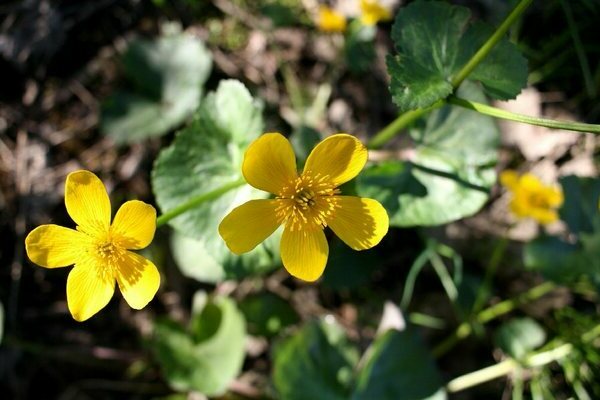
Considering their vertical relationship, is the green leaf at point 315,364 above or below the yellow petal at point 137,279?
below

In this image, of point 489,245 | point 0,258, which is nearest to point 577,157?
point 489,245

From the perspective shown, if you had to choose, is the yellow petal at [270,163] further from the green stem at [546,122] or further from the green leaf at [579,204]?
the green leaf at [579,204]

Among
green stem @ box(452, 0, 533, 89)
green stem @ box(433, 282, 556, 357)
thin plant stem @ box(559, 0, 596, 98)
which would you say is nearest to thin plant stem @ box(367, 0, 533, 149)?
green stem @ box(452, 0, 533, 89)

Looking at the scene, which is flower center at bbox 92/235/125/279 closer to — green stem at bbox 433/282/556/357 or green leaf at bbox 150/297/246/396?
green leaf at bbox 150/297/246/396

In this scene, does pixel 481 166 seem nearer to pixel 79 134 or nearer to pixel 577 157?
pixel 577 157

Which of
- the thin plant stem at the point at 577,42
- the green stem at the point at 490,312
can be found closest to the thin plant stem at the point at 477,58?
the thin plant stem at the point at 577,42

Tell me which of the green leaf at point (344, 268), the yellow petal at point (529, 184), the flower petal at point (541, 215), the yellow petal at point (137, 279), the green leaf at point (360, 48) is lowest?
the green leaf at point (344, 268)
